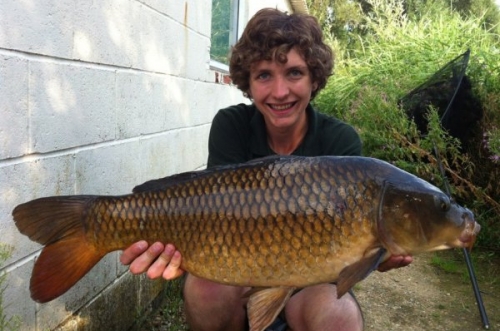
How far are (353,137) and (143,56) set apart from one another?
110cm

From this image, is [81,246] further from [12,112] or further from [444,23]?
[444,23]

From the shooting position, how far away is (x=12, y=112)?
153cm

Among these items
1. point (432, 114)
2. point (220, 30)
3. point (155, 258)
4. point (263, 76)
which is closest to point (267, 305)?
point (155, 258)

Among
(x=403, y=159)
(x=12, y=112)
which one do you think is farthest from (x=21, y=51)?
(x=403, y=159)

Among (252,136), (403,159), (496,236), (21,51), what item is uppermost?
(21,51)

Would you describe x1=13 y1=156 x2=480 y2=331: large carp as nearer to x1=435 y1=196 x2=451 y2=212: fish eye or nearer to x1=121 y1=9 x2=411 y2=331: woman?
x1=435 y1=196 x2=451 y2=212: fish eye

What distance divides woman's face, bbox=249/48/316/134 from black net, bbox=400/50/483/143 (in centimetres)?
213

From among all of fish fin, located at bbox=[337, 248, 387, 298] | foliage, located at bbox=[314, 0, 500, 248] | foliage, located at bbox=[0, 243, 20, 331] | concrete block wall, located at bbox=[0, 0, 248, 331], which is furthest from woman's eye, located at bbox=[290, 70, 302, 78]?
foliage, located at bbox=[314, 0, 500, 248]

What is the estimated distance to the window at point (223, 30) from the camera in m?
4.27

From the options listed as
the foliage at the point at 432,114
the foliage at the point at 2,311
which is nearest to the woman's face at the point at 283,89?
the foliage at the point at 2,311

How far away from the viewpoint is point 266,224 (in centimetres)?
147

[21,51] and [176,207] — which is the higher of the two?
[21,51]

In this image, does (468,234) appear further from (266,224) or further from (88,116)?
(88,116)

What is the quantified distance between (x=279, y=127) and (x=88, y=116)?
0.74 metres
